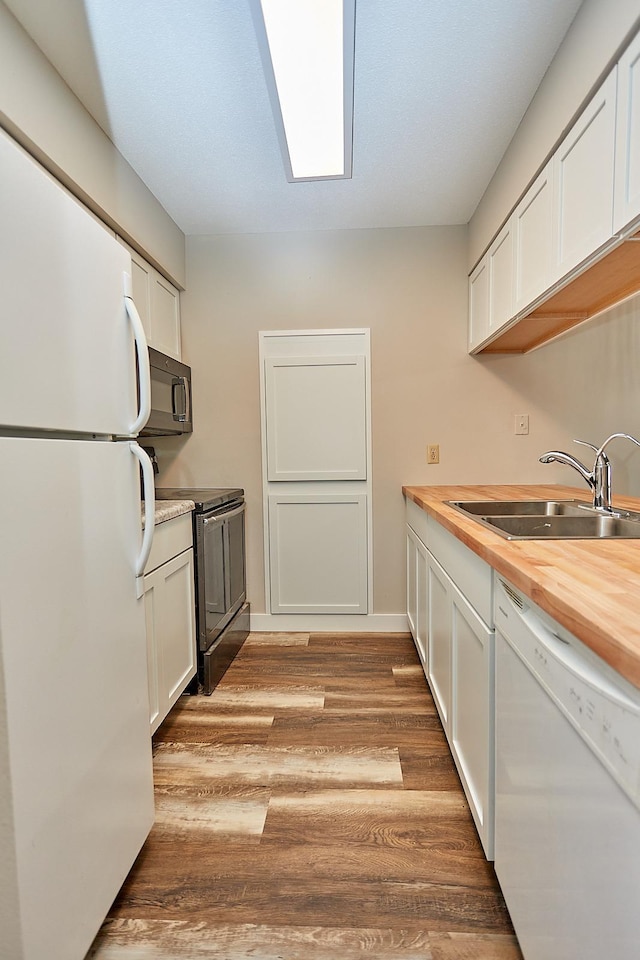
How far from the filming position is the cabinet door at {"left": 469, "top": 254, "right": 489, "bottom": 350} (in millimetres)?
2594

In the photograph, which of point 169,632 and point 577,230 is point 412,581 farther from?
point 577,230

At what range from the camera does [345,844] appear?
1.44 m

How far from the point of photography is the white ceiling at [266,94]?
152cm

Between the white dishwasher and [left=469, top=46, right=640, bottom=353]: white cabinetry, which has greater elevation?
[left=469, top=46, right=640, bottom=353]: white cabinetry

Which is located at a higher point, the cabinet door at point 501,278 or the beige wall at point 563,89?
the beige wall at point 563,89

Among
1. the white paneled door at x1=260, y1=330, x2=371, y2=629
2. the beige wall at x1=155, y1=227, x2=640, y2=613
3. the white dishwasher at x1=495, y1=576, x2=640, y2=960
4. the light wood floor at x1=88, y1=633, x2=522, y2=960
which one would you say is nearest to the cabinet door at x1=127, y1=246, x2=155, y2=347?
the beige wall at x1=155, y1=227, x2=640, y2=613

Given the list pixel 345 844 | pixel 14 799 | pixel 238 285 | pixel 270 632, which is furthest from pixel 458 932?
pixel 238 285

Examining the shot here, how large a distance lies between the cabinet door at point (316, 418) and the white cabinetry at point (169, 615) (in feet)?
3.01

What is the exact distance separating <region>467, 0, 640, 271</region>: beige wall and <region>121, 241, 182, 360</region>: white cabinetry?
173 centimetres

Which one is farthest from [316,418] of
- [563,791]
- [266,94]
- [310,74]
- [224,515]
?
[563,791]

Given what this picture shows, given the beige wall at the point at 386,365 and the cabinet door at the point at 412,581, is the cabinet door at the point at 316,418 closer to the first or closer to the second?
the beige wall at the point at 386,365

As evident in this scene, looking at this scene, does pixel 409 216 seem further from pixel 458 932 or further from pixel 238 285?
pixel 458 932

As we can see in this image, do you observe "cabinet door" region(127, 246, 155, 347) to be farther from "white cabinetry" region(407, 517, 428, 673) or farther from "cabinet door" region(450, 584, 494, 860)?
"cabinet door" region(450, 584, 494, 860)

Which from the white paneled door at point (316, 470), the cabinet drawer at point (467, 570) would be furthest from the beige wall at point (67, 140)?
the cabinet drawer at point (467, 570)
